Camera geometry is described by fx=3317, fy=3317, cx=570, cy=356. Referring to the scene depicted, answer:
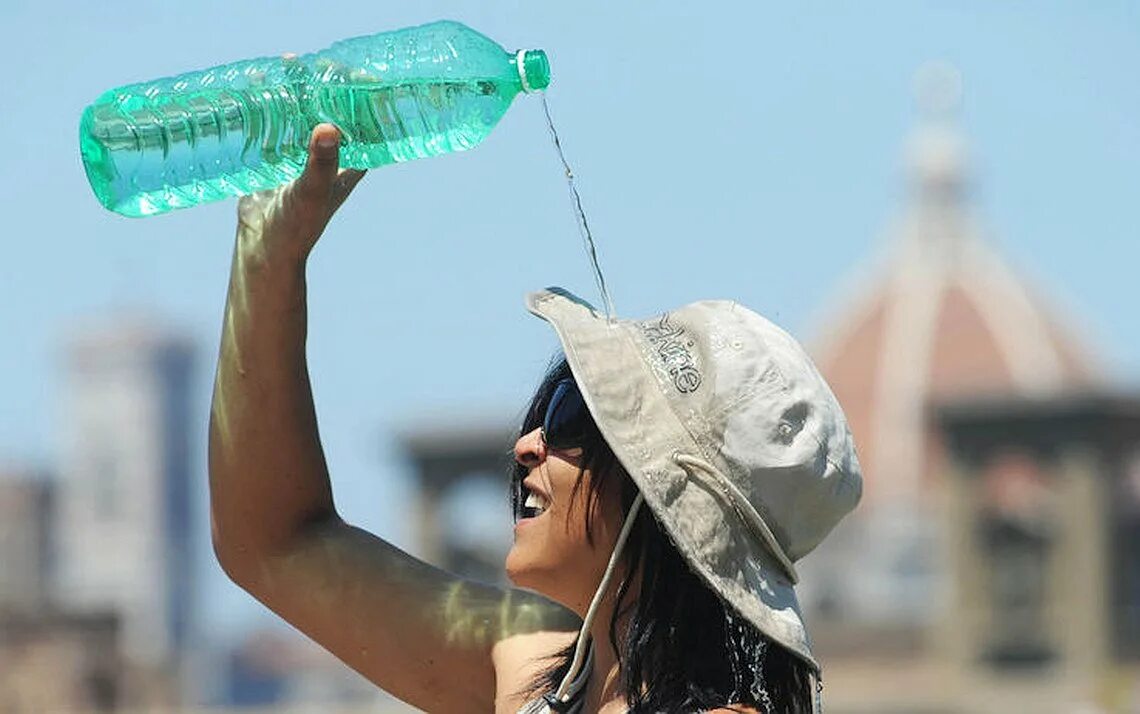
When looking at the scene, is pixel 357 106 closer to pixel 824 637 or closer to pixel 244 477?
pixel 244 477

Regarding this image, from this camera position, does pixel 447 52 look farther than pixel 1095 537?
No

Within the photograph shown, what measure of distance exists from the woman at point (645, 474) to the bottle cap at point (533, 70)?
199 millimetres

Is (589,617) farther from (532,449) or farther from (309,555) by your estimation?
(309,555)

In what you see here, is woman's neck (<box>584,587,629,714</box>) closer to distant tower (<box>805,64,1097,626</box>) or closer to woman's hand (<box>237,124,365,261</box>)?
woman's hand (<box>237,124,365,261</box>)

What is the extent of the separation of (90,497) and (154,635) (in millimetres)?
16781

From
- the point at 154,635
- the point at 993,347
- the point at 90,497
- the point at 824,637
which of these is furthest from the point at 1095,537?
the point at 90,497

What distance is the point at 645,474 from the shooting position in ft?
8.96

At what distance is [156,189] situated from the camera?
3172 mm

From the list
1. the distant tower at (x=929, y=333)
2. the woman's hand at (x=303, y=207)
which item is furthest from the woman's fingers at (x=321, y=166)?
the distant tower at (x=929, y=333)

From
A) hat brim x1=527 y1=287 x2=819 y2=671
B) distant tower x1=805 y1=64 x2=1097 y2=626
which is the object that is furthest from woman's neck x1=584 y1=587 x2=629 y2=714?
distant tower x1=805 y1=64 x2=1097 y2=626

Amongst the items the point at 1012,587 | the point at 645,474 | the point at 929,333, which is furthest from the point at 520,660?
the point at 929,333

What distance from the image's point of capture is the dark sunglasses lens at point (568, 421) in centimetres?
284

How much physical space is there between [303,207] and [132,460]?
416 feet

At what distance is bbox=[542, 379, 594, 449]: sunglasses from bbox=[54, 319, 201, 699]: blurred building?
395ft
